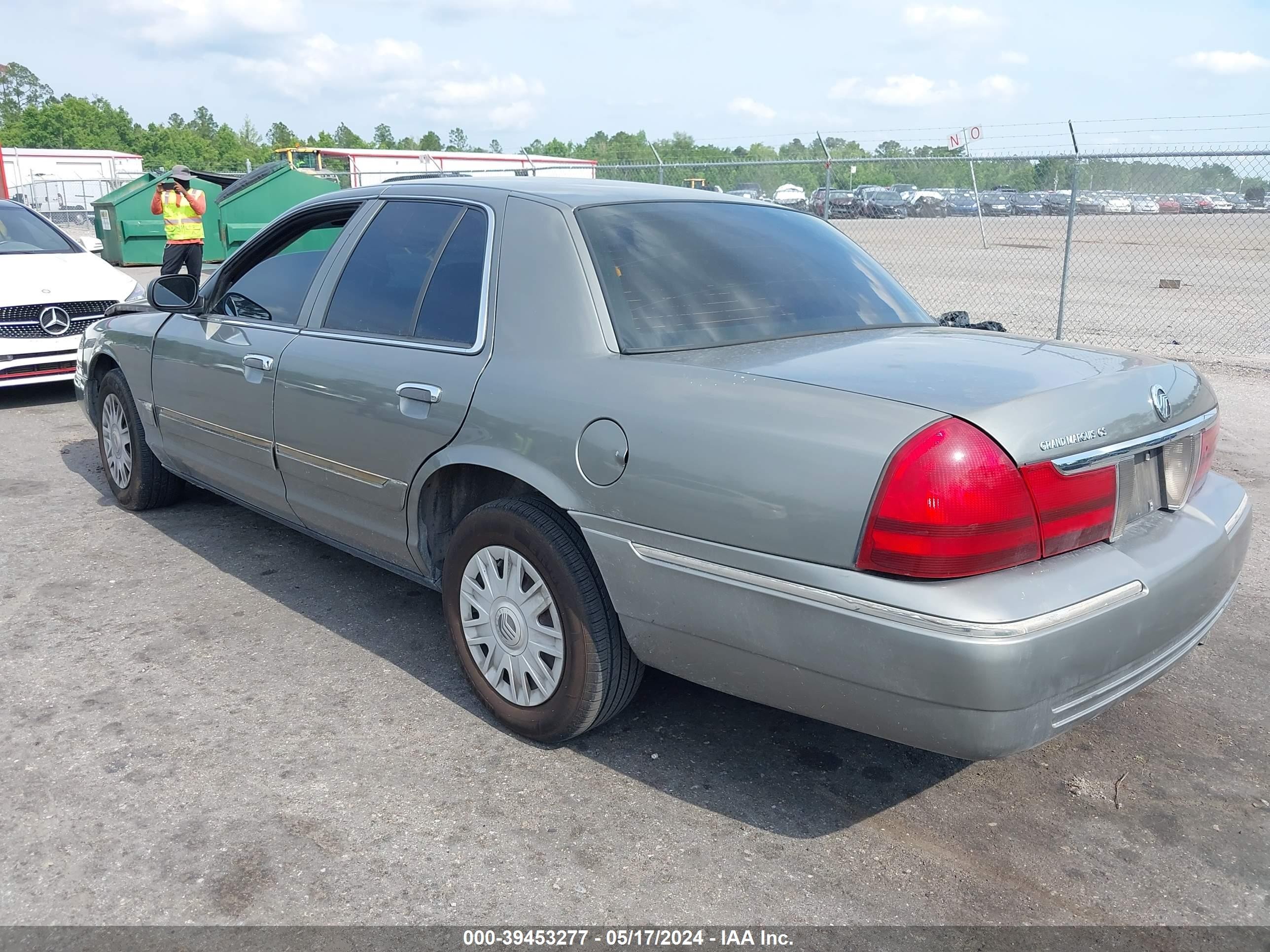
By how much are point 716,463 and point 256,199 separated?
16434 mm

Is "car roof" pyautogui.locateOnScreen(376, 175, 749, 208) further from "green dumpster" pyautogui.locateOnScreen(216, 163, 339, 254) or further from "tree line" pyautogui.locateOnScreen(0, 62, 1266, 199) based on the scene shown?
"green dumpster" pyautogui.locateOnScreen(216, 163, 339, 254)

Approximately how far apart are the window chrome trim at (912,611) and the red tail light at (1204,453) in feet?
2.06

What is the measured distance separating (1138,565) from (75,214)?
3804 cm

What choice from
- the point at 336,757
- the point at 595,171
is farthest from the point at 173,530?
the point at 595,171

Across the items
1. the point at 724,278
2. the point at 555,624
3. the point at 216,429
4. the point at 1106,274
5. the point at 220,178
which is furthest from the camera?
the point at 1106,274

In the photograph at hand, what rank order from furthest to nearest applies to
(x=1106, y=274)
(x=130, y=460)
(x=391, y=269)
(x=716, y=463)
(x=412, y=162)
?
(x=412, y=162)
(x=1106, y=274)
(x=130, y=460)
(x=391, y=269)
(x=716, y=463)

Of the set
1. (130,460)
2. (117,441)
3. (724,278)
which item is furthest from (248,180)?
(724,278)

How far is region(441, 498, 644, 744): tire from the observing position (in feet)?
9.75

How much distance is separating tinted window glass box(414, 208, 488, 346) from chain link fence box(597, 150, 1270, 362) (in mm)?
6260

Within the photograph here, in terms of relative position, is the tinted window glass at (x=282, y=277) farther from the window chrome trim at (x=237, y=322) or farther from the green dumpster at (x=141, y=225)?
the green dumpster at (x=141, y=225)

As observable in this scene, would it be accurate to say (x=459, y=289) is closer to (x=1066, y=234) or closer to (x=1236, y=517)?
(x=1236, y=517)

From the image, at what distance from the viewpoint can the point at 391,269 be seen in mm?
3768

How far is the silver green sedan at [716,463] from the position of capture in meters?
2.37

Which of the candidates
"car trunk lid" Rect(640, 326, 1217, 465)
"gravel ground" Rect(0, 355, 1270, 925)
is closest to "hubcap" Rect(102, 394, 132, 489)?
"gravel ground" Rect(0, 355, 1270, 925)
